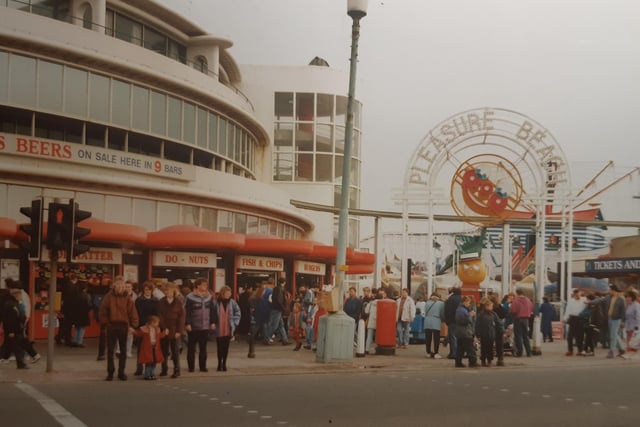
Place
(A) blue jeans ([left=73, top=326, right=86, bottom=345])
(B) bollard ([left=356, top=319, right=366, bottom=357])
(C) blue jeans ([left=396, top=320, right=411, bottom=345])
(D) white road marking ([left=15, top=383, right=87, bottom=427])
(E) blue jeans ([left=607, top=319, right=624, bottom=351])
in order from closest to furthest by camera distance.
Answer: 1. (D) white road marking ([left=15, top=383, right=87, bottom=427])
2. (B) bollard ([left=356, top=319, right=366, bottom=357])
3. (A) blue jeans ([left=73, top=326, right=86, bottom=345])
4. (E) blue jeans ([left=607, top=319, right=624, bottom=351])
5. (C) blue jeans ([left=396, top=320, right=411, bottom=345])

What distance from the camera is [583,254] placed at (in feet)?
255

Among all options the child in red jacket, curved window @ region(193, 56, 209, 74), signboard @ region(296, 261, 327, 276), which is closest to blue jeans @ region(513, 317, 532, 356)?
the child in red jacket

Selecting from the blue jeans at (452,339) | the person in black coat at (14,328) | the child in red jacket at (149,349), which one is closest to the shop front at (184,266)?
the blue jeans at (452,339)

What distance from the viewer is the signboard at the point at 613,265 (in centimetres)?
4484

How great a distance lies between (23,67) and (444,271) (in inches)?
2348

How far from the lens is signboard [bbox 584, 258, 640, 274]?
44841mm

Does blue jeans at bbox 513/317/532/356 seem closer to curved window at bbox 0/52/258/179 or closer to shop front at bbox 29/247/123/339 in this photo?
shop front at bbox 29/247/123/339

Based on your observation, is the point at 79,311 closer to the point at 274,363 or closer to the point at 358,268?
the point at 274,363

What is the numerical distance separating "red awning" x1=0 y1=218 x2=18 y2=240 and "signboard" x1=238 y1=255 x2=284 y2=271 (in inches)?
384

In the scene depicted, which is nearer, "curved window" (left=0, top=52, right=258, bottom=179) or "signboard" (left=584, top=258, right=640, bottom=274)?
"curved window" (left=0, top=52, right=258, bottom=179)

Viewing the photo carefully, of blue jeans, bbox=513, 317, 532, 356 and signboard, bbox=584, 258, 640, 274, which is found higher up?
signboard, bbox=584, 258, 640, 274

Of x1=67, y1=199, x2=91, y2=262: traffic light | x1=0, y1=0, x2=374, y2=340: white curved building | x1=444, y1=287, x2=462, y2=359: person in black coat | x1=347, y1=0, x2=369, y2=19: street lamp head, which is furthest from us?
x1=0, y1=0, x2=374, y2=340: white curved building

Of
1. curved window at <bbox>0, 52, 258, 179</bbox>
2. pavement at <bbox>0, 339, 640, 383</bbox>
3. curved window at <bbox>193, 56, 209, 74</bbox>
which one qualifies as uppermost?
curved window at <bbox>193, 56, 209, 74</bbox>

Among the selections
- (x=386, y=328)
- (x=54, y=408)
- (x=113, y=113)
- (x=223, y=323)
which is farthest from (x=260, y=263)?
(x=54, y=408)
